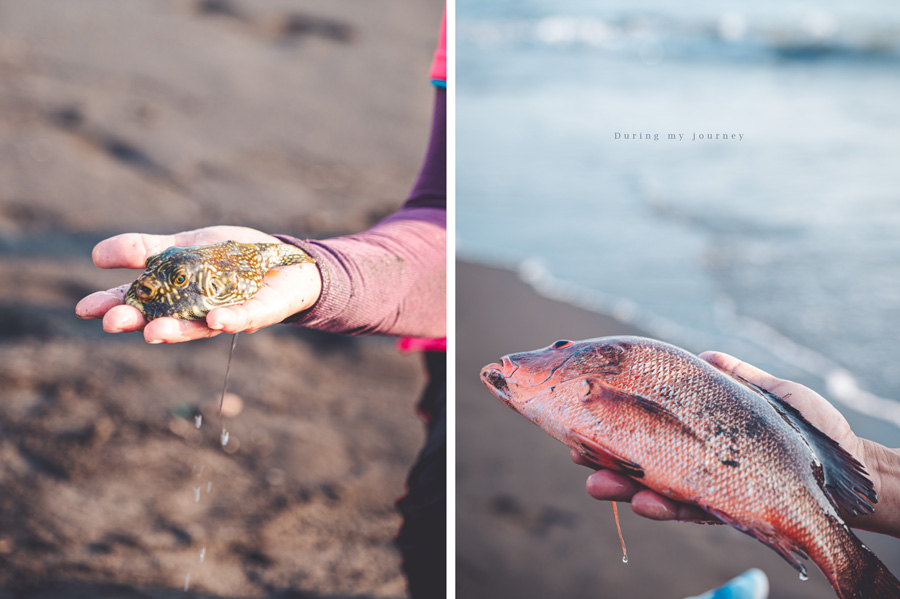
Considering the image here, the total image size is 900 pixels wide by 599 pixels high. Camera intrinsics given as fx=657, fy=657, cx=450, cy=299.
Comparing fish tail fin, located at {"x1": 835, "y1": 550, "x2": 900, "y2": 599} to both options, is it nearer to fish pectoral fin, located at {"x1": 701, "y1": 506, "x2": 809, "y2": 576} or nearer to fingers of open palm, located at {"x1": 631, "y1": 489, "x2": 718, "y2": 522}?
fish pectoral fin, located at {"x1": 701, "y1": 506, "x2": 809, "y2": 576}

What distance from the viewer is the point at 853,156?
2.83 metres

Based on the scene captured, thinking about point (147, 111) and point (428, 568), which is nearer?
point (428, 568)

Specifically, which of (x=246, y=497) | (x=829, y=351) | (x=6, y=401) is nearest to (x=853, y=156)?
(x=829, y=351)

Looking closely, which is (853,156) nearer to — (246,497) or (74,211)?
(246,497)

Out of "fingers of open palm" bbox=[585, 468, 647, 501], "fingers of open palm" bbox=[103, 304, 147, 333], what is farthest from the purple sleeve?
"fingers of open palm" bbox=[585, 468, 647, 501]

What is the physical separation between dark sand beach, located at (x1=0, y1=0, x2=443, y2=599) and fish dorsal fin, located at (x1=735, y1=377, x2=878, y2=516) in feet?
6.05

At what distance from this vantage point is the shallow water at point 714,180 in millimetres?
2707

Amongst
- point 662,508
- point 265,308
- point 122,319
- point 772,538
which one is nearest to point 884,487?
point 772,538

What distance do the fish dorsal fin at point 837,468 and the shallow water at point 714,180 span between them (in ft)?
3.22

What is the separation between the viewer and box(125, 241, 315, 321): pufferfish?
4.75ft

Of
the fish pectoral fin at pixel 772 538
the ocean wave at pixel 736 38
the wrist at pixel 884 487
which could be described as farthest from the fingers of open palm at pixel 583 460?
the ocean wave at pixel 736 38

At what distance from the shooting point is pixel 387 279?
6.10 ft

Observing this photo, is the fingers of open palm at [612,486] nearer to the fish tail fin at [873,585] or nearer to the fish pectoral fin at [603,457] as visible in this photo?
the fish pectoral fin at [603,457]

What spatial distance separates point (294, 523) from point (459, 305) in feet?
4.57
